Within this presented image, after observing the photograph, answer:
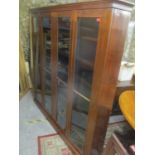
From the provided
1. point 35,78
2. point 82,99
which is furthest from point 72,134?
point 35,78

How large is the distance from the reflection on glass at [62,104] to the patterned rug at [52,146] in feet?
0.68

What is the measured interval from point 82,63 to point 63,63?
1.18ft

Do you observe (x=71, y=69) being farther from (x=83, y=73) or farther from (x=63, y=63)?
(x=63, y=63)

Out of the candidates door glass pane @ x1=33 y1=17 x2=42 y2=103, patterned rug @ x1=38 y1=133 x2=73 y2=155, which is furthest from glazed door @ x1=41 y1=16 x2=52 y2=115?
patterned rug @ x1=38 y1=133 x2=73 y2=155

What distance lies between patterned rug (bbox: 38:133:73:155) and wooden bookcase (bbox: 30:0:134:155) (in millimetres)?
88

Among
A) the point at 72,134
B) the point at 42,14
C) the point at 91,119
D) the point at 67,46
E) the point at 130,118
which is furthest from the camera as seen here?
the point at 42,14

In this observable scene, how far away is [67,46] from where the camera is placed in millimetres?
1687

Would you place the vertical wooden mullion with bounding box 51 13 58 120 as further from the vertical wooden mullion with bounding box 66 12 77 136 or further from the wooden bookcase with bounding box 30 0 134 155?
the vertical wooden mullion with bounding box 66 12 77 136

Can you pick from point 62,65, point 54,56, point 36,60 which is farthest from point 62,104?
point 36,60

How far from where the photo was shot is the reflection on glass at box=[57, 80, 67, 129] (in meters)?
1.90

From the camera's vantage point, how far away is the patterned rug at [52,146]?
1890 millimetres
